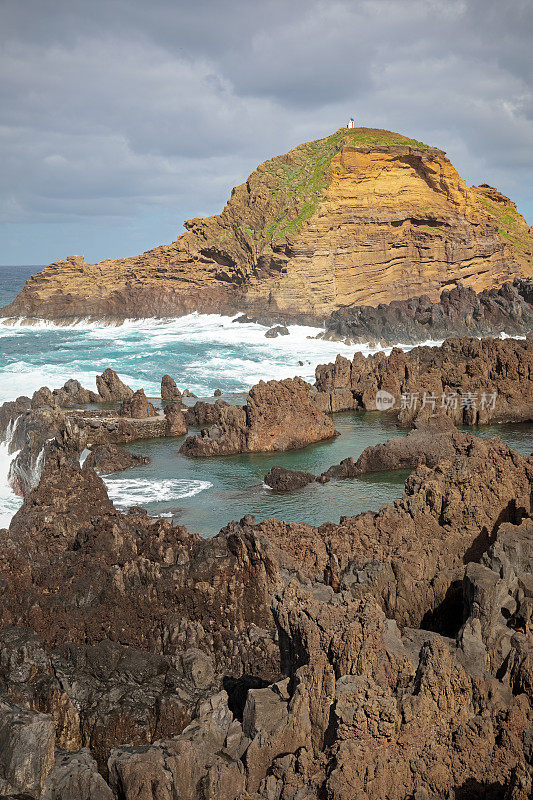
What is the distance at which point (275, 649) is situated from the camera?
10359 millimetres

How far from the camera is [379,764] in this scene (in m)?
6.96

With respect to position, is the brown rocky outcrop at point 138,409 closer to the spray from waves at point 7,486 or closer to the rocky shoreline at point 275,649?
the spray from waves at point 7,486

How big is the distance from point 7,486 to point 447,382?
1746 centimetres

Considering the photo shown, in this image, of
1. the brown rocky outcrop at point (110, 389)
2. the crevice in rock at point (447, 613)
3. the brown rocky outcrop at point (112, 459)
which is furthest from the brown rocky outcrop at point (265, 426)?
the crevice in rock at point (447, 613)

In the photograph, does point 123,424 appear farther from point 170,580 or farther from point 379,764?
point 379,764

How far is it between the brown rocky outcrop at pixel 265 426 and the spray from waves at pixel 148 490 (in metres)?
3.34

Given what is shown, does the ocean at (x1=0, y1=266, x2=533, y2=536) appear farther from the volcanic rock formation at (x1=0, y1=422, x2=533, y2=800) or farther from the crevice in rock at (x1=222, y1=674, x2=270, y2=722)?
the crevice in rock at (x1=222, y1=674, x2=270, y2=722)

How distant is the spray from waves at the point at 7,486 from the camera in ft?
78.1

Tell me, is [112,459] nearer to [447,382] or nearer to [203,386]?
[447,382]

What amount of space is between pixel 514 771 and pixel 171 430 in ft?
82.3

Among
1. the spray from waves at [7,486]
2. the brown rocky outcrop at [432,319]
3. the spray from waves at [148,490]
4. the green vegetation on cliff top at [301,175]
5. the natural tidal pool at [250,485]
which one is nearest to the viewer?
the natural tidal pool at [250,485]

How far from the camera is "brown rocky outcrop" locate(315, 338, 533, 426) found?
31.4m

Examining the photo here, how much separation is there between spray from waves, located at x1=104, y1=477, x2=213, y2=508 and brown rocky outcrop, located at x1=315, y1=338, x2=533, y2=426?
10.2m

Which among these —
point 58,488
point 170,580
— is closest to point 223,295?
point 58,488
